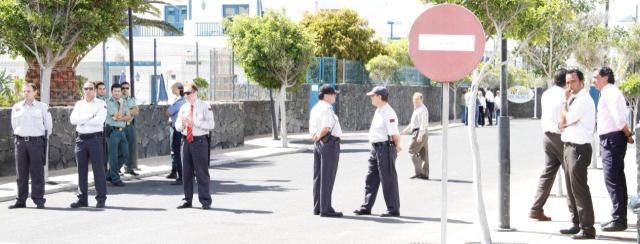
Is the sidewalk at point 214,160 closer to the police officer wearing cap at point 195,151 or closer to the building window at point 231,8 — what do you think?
the police officer wearing cap at point 195,151

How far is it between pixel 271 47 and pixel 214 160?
551cm

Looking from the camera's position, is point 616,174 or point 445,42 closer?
point 445,42

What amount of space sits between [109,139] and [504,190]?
322 inches

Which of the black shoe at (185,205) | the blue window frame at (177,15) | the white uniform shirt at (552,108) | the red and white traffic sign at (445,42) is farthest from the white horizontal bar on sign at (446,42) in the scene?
the blue window frame at (177,15)

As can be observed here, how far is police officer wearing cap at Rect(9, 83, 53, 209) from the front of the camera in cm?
1317

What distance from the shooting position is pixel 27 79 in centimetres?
2397

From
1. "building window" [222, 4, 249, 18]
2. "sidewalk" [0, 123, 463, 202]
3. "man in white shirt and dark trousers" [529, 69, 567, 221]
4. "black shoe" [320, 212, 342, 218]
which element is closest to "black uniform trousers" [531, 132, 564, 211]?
"man in white shirt and dark trousers" [529, 69, 567, 221]

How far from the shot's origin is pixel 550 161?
11203 millimetres

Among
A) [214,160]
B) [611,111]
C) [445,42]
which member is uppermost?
[445,42]

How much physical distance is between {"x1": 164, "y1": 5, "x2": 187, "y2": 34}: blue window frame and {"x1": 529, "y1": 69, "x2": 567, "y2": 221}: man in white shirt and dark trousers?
185 ft

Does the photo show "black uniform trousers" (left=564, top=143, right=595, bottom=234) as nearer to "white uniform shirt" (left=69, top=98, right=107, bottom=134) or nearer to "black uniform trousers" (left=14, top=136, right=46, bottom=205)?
"white uniform shirt" (left=69, top=98, right=107, bottom=134)

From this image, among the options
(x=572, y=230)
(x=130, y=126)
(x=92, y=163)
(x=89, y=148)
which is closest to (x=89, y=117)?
(x=89, y=148)

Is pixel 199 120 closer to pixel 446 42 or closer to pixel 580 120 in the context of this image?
pixel 580 120

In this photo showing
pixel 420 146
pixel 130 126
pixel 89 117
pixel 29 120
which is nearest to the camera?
pixel 29 120
